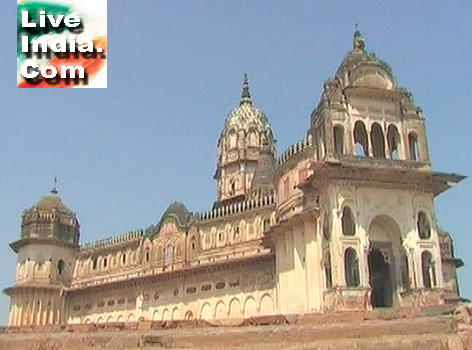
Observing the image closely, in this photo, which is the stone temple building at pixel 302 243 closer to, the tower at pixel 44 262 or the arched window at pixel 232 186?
the tower at pixel 44 262

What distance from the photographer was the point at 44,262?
49.0 meters

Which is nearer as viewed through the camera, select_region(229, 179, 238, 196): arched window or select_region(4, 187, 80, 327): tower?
select_region(4, 187, 80, 327): tower

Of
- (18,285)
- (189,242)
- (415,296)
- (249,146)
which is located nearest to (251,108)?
(249,146)

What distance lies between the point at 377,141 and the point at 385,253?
4.94 m

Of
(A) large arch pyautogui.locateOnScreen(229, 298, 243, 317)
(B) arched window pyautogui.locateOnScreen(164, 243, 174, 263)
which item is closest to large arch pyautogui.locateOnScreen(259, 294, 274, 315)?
(A) large arch pyautogui.locateOnScreen(229, 298, 243, 317)

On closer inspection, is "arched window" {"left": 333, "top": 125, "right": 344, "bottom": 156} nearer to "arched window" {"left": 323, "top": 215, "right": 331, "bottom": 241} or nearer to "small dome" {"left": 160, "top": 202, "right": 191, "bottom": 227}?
"arched window" {"left": 323, "top": 215, "right": 331, "bottom": 241}

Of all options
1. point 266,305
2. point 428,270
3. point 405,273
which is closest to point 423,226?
point 428,270

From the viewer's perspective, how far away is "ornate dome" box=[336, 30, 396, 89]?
26516mm

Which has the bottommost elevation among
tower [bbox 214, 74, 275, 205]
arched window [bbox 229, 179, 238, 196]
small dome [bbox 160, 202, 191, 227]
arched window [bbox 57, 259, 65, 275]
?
arched window [bbox 57, 259, 65, 275]

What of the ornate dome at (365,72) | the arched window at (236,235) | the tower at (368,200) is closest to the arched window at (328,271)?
the tower at (368,200)

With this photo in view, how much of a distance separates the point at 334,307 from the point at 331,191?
4468 millimetres

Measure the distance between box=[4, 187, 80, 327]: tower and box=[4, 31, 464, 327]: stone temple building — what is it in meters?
0.09

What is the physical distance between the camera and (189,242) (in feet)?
149

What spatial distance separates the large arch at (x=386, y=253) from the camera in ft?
82.1
